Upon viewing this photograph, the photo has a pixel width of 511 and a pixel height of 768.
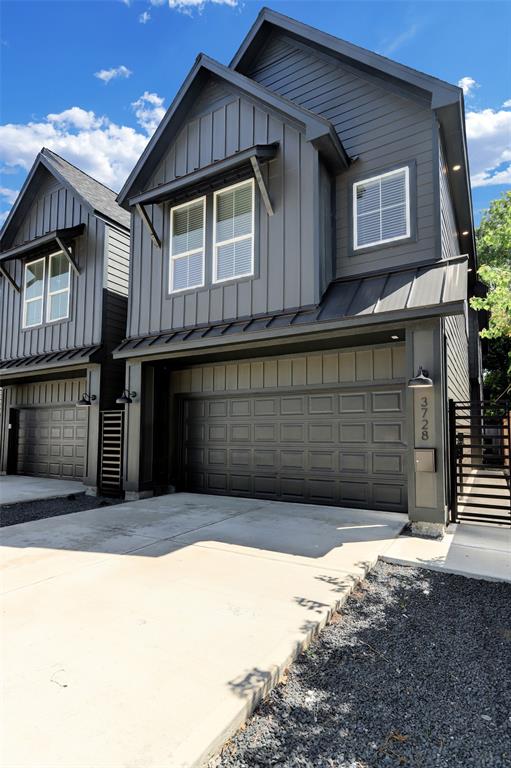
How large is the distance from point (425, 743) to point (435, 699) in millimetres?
363

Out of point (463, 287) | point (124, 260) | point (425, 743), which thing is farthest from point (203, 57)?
point (425, 743)

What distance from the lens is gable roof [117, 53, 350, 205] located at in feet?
21.4

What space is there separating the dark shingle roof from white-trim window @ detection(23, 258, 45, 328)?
2024 mm

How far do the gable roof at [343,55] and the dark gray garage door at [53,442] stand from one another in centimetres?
898

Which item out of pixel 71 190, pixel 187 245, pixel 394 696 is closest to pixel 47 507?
pixel 187 245

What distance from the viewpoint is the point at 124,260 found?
10.2 m

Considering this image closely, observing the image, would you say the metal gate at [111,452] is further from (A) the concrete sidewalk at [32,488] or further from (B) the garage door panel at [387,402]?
(B) the garage door panel at [387,402]

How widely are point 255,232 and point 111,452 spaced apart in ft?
17.8

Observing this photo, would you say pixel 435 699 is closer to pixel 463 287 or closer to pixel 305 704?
pixel 305 704

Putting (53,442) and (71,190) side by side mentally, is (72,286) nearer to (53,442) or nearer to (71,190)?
(71,190)

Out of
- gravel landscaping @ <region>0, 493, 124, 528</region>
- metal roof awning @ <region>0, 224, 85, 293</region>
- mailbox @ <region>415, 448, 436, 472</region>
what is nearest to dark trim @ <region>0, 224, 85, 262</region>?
metal roof awning @ <region>0, 224, 85, 293</region>

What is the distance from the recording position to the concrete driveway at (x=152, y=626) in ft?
6.41

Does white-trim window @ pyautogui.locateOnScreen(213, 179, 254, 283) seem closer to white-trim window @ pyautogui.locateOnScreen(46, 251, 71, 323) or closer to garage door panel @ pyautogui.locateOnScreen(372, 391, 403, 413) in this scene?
garage door panel @ pyautogui.locateOnScreen(372, 391, 403, 413)

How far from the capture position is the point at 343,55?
288 inches
